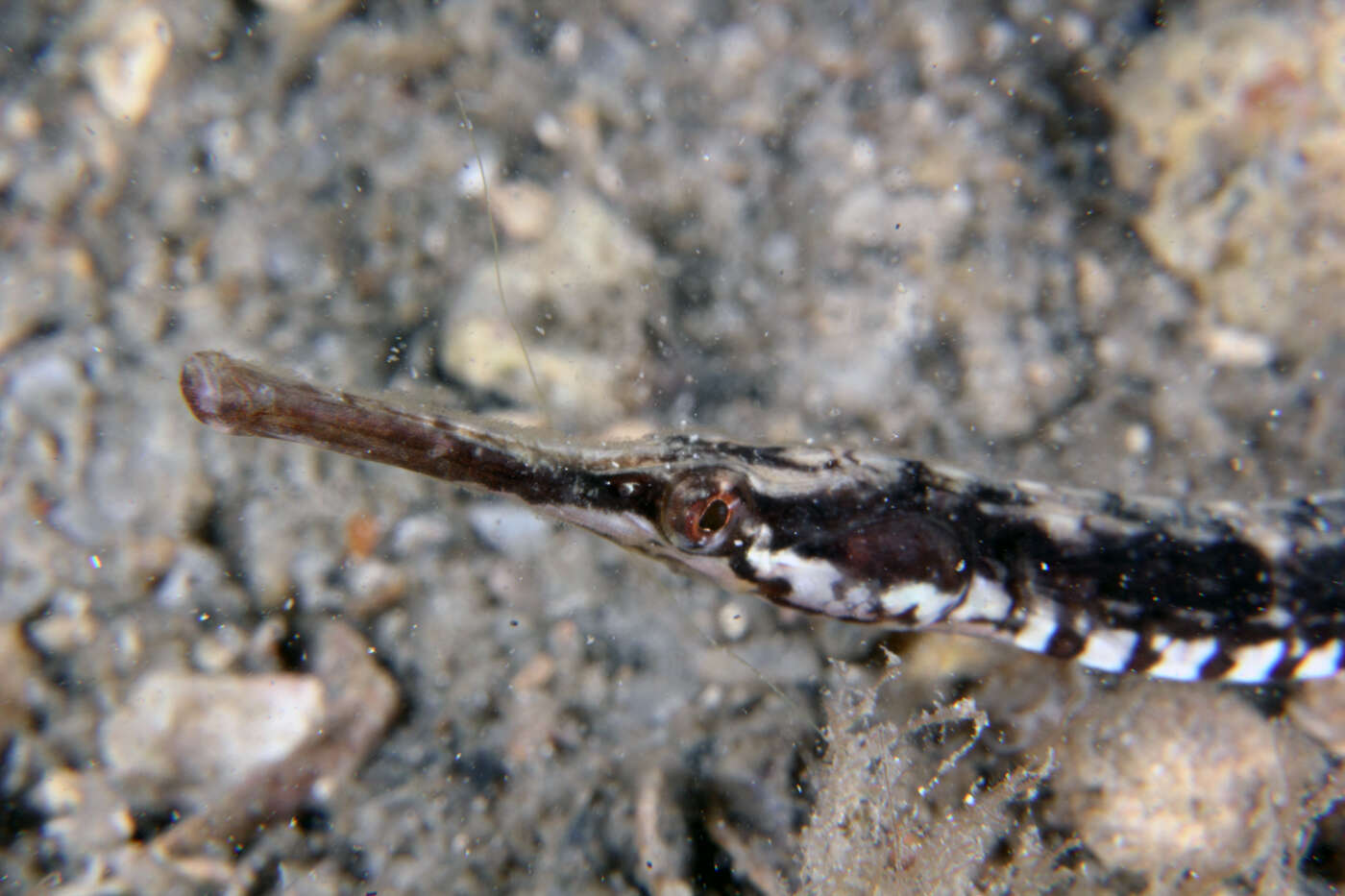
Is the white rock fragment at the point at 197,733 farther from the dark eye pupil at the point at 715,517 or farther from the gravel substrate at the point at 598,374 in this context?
the dark eye pupil at the point at 715,517

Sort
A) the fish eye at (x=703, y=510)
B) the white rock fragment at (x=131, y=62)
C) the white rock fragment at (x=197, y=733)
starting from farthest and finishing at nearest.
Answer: the white rock fragment at (x=131, y=62), the white rock fragment at (x=197, y=733), the fish eye at (x=703, y=510)

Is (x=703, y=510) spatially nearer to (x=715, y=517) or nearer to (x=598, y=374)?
(x=715, y=517)

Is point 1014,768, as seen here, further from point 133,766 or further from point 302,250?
point 302,250

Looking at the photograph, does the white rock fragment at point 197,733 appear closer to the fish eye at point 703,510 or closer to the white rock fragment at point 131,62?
the fish eye at point 703,510

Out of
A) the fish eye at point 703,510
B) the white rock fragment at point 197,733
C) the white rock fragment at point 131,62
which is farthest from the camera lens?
the white rock fragment at point 131,62

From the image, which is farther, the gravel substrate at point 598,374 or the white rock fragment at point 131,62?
the white rock fragment at point 131,62

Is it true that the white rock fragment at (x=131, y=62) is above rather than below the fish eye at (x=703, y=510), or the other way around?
above

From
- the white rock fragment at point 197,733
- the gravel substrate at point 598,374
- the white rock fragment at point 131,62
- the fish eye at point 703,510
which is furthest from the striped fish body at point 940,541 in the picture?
the white rock fragment at point 131,62

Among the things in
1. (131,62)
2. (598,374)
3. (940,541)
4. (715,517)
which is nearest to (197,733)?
(598,374)
